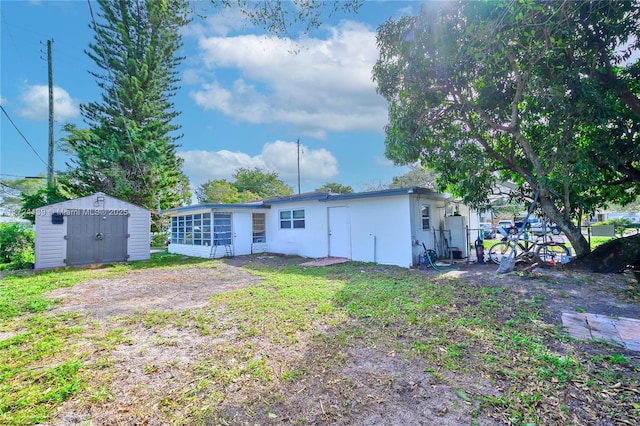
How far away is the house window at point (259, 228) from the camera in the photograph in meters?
14.0

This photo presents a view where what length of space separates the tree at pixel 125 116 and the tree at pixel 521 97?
1655 centimetres

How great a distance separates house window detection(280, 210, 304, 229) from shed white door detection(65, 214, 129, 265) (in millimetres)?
6092

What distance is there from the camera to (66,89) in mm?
16516

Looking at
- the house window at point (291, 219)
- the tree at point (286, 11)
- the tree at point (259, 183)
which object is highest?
the tree at point (259, 183)

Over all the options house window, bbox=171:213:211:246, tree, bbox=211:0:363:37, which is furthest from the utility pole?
tree, bbox=211:0:363:37

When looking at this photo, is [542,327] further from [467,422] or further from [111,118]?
[111,118]

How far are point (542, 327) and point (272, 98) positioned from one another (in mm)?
13068

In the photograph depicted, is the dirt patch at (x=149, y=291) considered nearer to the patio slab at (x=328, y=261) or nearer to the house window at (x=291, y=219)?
the patio slab at (x=328, y=261)

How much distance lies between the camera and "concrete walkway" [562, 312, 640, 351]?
354 cm

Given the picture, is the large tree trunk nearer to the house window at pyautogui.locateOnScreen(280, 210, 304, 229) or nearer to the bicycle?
the bicycle

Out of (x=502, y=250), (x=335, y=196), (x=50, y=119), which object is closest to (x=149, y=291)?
(x=335, y=196)

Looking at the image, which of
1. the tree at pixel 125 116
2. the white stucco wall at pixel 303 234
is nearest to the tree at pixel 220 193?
the tree at pixel 125 116

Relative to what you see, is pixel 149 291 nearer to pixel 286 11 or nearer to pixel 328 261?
pixel 328 261

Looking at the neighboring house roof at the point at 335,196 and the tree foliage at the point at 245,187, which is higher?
the tree foliage at the point at 245,187
